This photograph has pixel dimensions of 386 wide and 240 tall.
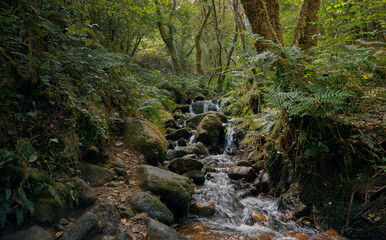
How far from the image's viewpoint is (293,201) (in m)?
3.65

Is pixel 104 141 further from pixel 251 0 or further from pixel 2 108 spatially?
pixel 251 0

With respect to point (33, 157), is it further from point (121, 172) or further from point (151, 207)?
point (151, 207)

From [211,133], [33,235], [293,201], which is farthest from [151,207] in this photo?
[211,133]

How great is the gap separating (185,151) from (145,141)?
7.74 ft

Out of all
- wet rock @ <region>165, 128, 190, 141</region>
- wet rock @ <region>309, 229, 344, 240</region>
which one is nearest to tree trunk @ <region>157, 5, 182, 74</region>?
wet rock @ <region>165, 128, 190, 141</region>

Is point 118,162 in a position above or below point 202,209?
above

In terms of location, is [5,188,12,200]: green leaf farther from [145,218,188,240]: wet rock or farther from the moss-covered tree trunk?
the moss-covered tree trunk

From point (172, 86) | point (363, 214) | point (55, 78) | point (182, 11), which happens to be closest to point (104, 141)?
point (55, 78)

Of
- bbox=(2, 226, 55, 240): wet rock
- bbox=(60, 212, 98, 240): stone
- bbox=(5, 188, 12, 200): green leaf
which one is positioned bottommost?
bbox=(60, 212, 98, 240): stone

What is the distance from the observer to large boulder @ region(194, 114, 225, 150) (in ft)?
27.3

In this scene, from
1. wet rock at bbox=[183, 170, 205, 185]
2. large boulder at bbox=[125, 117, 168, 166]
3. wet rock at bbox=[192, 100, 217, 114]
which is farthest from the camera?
wet rock at bbox=[192, 100, 217, 114]

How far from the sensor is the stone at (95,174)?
10.3ft

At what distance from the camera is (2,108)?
2.35 metres

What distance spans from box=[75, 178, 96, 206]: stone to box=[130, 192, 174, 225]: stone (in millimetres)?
581
